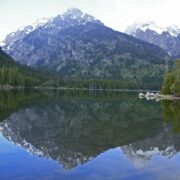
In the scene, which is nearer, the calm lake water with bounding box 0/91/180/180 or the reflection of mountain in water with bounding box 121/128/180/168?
the calm lake water with bounding box 0/91/180/180

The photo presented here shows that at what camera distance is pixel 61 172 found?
2556 centimetres

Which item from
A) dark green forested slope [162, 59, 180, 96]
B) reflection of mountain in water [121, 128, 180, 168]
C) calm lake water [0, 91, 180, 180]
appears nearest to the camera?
calm lake water [0, 91, 180, 180]

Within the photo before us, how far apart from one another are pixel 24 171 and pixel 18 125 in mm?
27094

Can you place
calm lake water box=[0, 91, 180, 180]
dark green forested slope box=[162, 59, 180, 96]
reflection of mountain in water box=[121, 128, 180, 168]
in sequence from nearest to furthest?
calm lake water box=[0, 91, 180, 180]
reflection of mountain in water box=[121, 128, 180, 168]
dark green forested slope box=[162, 59, 180, 96]

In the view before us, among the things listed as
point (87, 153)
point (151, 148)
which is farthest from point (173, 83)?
point (87, 153)

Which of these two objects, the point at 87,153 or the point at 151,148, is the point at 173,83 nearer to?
the point at 151,148

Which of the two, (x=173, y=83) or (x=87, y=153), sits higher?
(x=173, y=83)

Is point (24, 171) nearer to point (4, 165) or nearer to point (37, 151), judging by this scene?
point (4, 165)

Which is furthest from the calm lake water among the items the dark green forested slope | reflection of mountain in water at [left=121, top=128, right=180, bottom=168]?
the dark green forested slope

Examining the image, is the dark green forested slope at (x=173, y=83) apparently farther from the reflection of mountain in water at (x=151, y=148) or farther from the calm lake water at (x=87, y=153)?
the reflection of mountain in water at (x=151, y=148)

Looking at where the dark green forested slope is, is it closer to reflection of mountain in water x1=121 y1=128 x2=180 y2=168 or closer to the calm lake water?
the calm lake water

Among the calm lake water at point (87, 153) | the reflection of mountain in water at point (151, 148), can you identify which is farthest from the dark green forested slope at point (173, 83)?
the reflection of mountain in water at point (151, 148)

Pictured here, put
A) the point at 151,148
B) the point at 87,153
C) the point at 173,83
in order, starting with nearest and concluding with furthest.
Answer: the point at 87,153 → the point at 151,148 → the point at 173,83

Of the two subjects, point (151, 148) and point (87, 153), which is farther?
point (151, 148)
